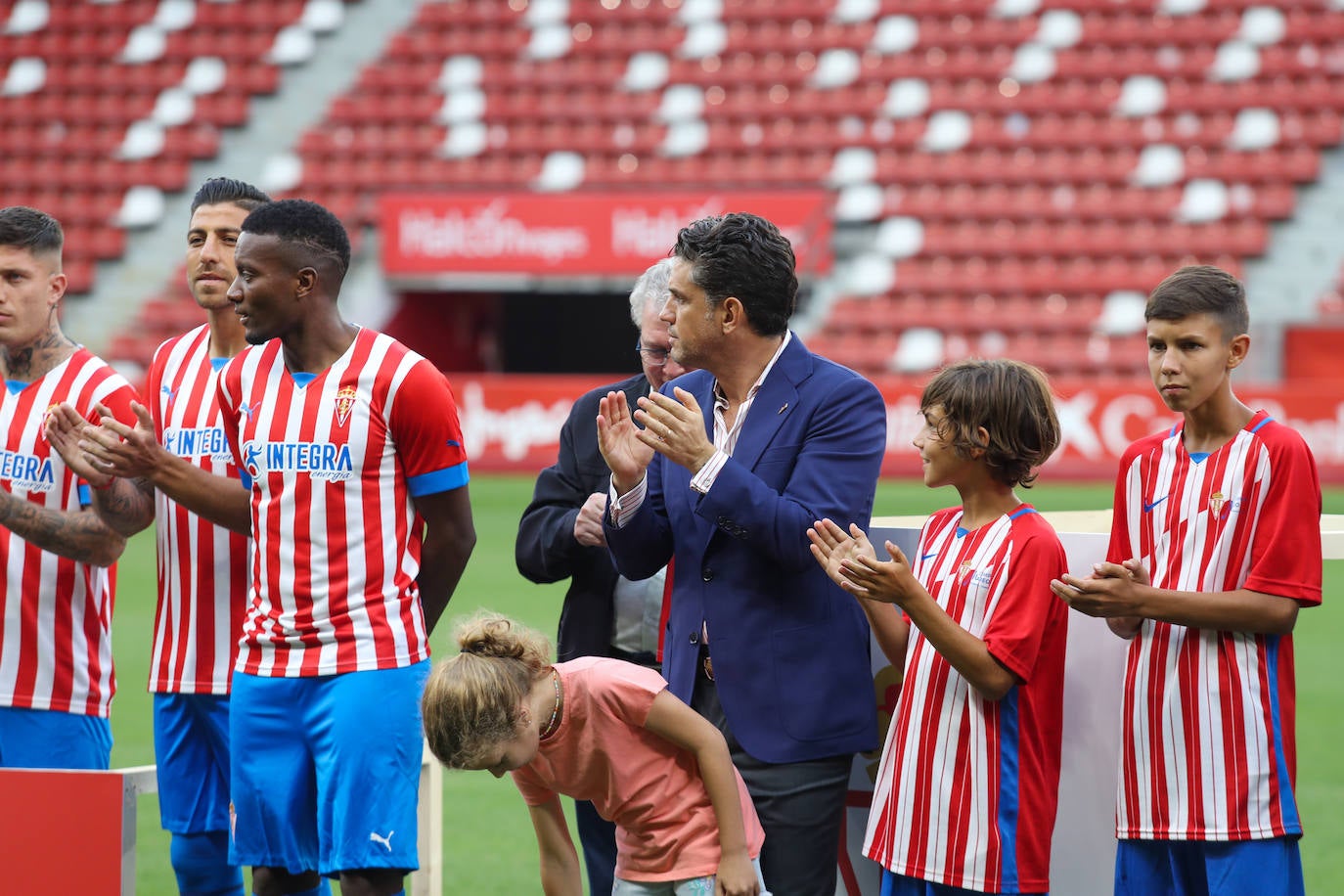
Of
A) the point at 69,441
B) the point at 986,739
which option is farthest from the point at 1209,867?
the point at 69,441

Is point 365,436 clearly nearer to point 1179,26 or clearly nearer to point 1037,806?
point 1037,806

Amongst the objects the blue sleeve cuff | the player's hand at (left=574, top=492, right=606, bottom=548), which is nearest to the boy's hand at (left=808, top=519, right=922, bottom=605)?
the player's hand at (left=574, top=492, right=606, bottom=548)

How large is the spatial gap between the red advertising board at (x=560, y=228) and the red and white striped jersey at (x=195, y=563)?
13.3 metres

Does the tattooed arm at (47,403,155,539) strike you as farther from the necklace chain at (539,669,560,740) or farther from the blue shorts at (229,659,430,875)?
the necklace chain at (539,669,560,740)

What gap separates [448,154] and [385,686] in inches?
675

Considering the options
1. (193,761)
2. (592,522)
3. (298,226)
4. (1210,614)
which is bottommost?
(193,761)

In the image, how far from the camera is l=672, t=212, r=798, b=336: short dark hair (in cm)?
306

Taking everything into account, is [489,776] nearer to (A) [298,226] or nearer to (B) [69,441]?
(B) [69,441]

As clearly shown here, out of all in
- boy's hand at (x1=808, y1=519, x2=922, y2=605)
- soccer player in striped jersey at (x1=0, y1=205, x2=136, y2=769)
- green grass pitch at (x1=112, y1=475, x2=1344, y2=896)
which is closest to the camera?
boy's hand at (x1=808, y1=519, x2=922, y2=605)

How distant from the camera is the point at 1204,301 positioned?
3.08m

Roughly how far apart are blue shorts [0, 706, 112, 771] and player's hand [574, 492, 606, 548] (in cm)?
146

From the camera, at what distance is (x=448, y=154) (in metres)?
19.7

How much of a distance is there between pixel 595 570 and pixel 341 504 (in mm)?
740

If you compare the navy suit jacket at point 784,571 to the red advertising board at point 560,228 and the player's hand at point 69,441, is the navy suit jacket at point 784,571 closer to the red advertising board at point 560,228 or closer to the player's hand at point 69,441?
the player's hand at point 69,441
